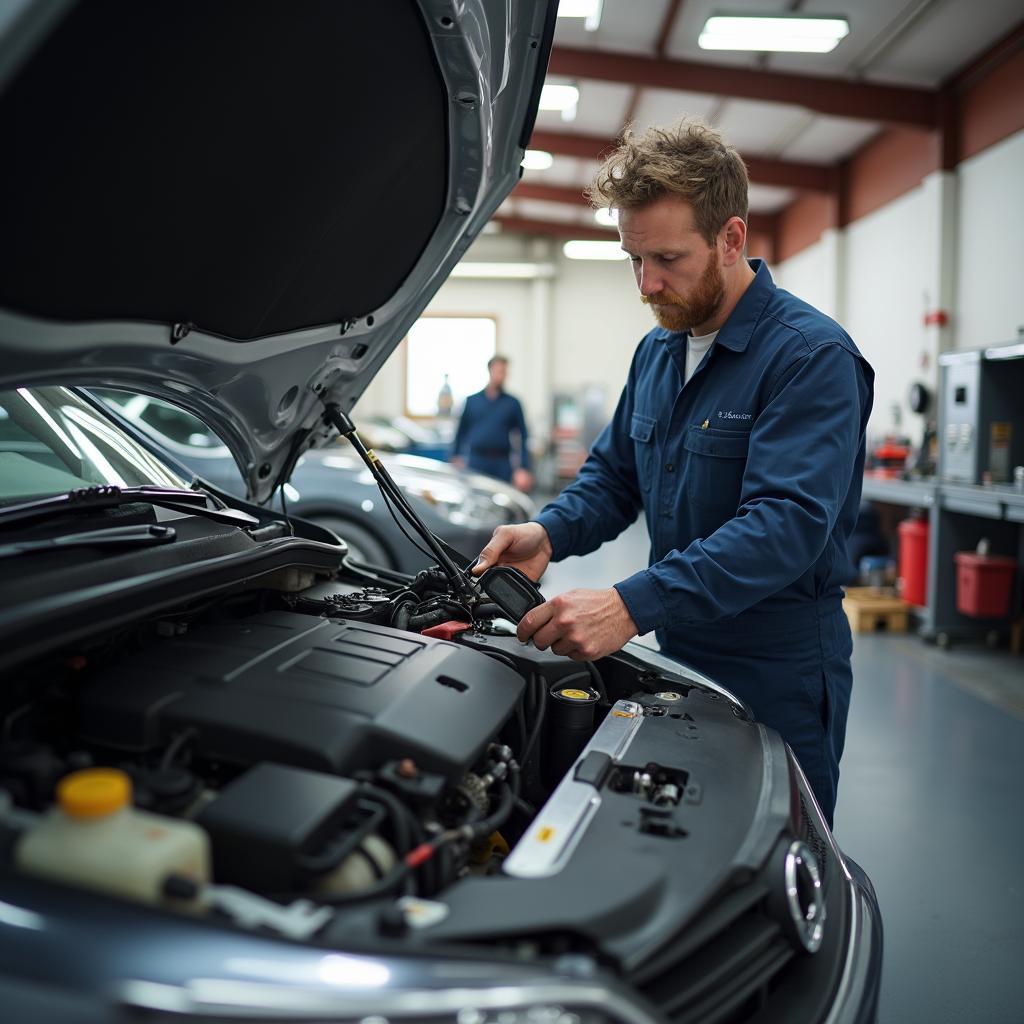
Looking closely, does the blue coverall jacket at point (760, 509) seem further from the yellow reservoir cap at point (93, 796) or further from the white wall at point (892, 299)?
the white wall at point (892, 299)

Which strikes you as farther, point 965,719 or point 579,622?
point 965,719

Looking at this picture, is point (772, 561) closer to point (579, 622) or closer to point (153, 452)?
point (579, 622)

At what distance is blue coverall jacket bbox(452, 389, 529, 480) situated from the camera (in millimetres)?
6809

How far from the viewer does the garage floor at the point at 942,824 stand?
1.96 metres

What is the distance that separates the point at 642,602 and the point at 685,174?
80cm

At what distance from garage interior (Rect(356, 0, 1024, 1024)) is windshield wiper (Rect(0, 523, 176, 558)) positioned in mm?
1320

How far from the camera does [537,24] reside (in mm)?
1412

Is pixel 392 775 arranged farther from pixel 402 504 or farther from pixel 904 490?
pixel 904 490

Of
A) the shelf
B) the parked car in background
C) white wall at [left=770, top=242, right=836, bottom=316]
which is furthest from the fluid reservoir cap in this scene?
white wall at [left=770, top=242, right=836, bottom=316]

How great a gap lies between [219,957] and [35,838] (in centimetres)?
25

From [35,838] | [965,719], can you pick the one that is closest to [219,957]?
[35,838]

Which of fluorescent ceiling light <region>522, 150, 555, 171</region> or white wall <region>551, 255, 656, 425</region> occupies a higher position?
fluorescent ceiling light <region>522, 150, 555, 171</region>

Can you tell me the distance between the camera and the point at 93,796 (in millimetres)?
844

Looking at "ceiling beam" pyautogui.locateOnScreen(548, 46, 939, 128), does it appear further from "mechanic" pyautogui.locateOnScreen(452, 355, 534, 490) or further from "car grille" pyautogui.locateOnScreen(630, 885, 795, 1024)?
"car grille" pyautogui.locateOnScreen(630, 885, 795, 1024)
